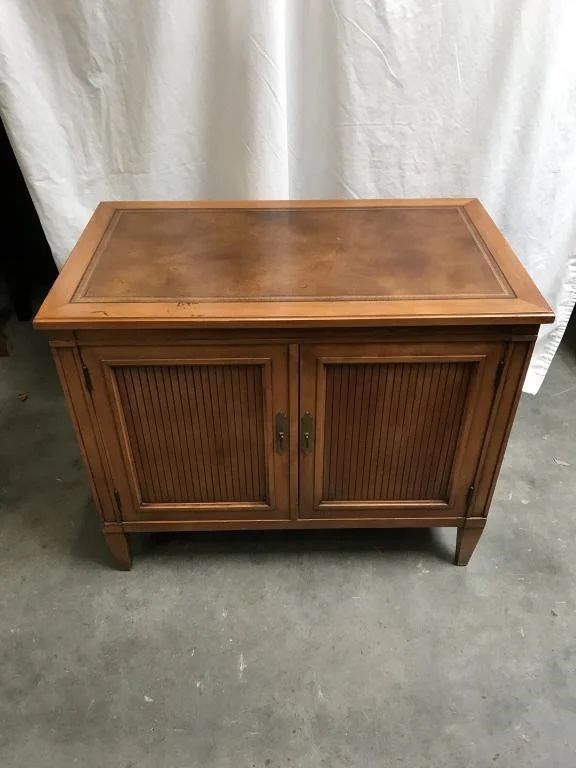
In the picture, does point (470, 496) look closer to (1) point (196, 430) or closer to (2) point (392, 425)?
(2) point (392, 425)

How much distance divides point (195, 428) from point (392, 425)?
36 cm

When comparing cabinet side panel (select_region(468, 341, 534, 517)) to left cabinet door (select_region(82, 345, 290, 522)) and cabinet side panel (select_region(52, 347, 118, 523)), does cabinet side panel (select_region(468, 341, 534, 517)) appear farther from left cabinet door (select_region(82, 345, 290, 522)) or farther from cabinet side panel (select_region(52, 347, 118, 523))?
cabinet side panel (select_region(52, 347, 118, 523))

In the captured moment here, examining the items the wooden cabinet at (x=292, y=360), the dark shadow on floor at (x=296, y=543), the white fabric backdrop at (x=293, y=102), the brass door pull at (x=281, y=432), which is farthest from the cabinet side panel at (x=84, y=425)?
the white fabric backdrop at (x=293, y=102)

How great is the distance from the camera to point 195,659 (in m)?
1.24

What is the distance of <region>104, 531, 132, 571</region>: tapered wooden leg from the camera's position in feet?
4.34

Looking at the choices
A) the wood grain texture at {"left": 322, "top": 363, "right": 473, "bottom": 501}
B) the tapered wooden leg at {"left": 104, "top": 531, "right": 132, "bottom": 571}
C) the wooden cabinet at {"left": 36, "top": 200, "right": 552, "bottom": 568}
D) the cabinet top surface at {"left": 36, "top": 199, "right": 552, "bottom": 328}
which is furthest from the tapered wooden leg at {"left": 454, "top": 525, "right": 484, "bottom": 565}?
the tapered wooden leg at {"left": 104, "top": 531, "right": 132, "bottom": 571}

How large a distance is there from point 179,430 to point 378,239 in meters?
0.52

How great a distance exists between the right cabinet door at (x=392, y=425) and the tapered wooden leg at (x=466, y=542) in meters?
0.07

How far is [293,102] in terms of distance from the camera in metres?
1.49

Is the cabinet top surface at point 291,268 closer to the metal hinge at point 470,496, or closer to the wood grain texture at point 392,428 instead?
the wood grain texture at point 392,428

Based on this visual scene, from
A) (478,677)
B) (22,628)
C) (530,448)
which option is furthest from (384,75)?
(22,628)

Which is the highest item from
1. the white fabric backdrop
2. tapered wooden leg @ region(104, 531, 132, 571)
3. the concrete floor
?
the white fabric backdrop

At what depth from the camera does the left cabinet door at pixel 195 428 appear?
1066 millimetres

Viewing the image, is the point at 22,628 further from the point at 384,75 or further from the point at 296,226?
the point at 384,75
